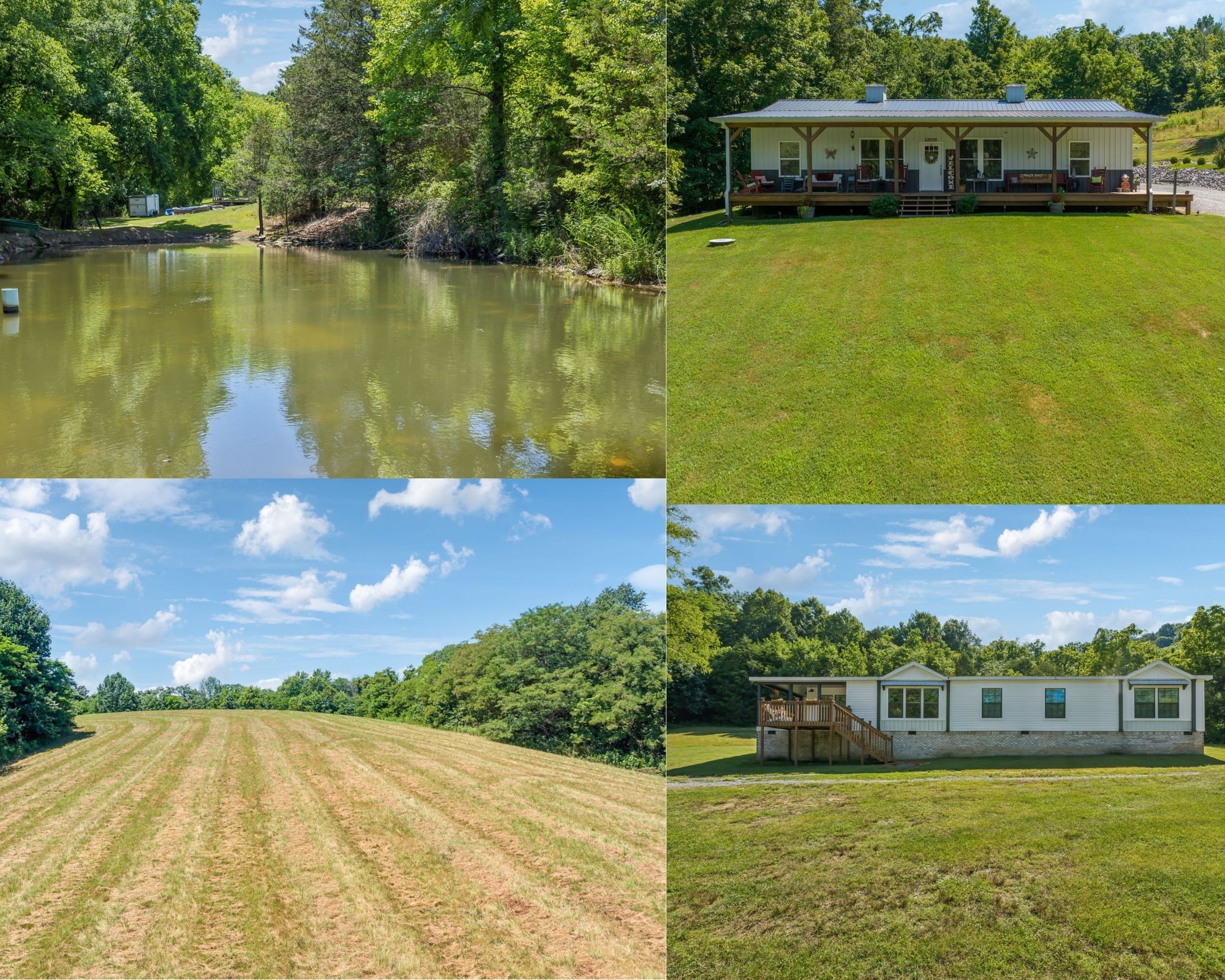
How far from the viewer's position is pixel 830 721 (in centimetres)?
1341

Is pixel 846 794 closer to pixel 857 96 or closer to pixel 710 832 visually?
pixel 710 832

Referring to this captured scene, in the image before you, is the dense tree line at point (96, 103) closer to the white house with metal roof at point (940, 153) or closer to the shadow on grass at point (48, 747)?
the white house with metal roof at point (940, 153)

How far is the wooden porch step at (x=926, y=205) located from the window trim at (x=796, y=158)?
107 inches

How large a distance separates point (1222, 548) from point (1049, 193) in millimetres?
15234

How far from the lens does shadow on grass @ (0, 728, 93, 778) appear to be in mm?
10383

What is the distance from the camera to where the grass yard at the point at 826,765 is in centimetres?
1167

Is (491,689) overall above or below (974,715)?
above

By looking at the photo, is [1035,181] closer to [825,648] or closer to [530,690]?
[825,648]

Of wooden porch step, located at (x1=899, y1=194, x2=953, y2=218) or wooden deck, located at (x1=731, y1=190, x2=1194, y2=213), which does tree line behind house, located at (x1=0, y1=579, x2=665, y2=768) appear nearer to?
wooden deck, located at (x1=731, y1=190, x2=1194, y2=213)

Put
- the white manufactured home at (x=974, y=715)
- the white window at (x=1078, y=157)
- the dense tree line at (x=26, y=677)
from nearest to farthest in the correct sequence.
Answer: the dense tree line at (x=26, y=677)
the white manufactured home at (x=974, y=715)
the white window at (x=1078, y=157)

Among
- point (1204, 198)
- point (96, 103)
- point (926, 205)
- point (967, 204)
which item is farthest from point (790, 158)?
point (96, 103)

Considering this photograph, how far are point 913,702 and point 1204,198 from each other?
1712 centimetres

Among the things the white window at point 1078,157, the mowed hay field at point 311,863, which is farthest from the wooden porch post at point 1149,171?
the mowed hay field at point 311,863

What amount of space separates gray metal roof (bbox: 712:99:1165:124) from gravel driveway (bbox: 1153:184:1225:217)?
2.18 m
